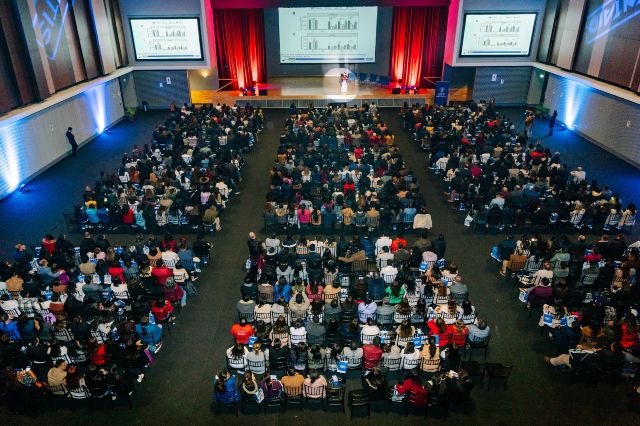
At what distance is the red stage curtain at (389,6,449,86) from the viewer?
96.4ft

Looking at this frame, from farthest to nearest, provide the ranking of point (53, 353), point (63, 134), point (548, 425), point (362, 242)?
point (63, 134), point (362, 242), point (53, 353), point (548, 425)

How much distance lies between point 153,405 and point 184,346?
1.54 metres

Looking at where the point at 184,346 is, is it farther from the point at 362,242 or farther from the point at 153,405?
the point at 362,242

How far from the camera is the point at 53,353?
8586 millimetres

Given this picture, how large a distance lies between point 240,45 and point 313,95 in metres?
6.69

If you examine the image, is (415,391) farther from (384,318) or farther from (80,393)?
(80,393)

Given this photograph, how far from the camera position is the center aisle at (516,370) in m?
8.22

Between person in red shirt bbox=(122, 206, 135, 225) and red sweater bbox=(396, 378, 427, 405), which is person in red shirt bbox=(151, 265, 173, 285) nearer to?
person in red shirt bbox=(122, 206, 135, 225)

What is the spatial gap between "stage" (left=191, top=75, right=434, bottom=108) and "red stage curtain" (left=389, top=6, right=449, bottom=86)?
1.71 m

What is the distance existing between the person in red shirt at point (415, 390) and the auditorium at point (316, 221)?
0.03m

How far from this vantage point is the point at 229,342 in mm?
9930

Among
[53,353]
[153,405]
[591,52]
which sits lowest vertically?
[153,405]

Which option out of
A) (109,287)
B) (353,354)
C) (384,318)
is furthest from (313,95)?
(353,354)

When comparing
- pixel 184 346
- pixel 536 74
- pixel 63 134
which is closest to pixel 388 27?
pixel 536 74
